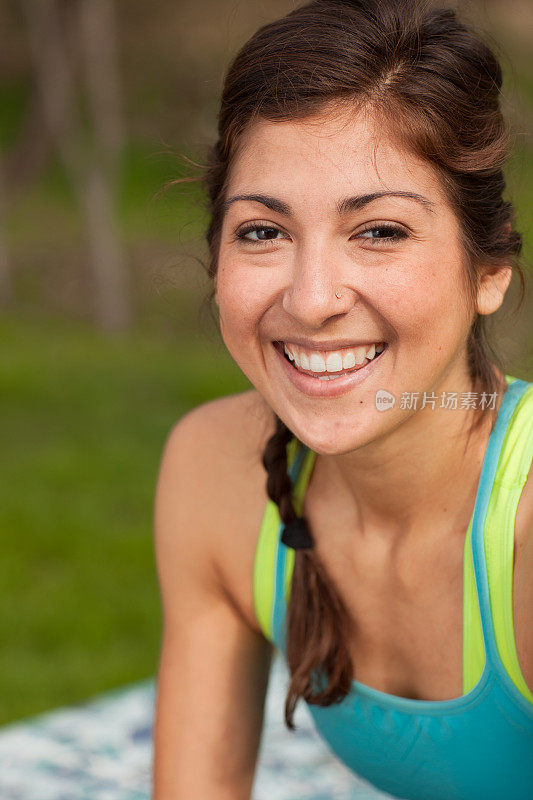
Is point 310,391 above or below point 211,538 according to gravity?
above

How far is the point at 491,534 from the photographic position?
6.93ft

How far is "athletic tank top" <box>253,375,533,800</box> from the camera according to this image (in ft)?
6.90

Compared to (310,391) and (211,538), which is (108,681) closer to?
(211,538)

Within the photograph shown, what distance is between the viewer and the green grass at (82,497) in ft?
14.8

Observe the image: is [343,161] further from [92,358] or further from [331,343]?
[92,358]

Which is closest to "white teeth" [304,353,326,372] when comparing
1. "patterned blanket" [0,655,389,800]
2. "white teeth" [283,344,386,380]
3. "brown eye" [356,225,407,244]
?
"white teeth" [283,344,386,380]

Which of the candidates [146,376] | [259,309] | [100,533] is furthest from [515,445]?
[146,376]

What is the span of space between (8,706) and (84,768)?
991 mm

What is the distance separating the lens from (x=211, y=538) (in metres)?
2.60

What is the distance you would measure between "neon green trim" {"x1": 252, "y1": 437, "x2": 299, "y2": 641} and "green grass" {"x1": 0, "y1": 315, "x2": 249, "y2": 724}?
0.71 meters

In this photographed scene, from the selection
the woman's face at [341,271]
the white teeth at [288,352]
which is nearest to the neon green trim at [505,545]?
the woman's face at [341,271]

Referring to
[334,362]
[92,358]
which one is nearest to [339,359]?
[334,362]

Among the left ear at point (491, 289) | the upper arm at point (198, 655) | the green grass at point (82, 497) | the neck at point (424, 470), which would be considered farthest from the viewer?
the green grass at point (82, 497)

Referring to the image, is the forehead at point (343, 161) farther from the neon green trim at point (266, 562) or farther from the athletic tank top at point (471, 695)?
the neon green trim at point (266, 562)
